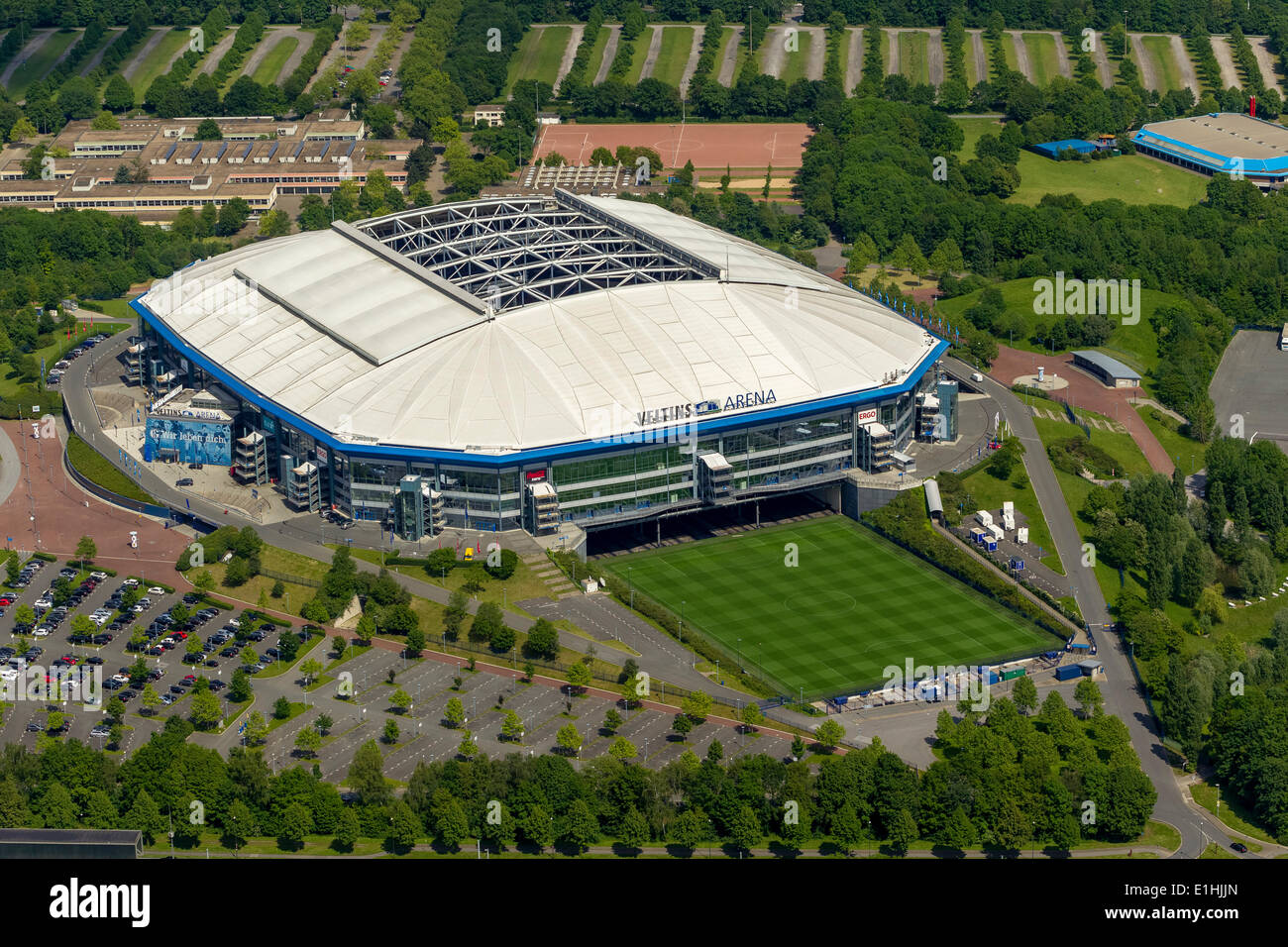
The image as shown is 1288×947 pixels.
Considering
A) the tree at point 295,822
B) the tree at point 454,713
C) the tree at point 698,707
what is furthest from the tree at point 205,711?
the tree at point 698,707

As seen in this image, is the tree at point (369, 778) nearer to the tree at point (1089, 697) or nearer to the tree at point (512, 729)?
the tree at point (512, 729)

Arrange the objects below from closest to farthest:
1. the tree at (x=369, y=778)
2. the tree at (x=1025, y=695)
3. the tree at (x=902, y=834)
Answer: the tree at (x=902, y=834)
the tree at (x=369, y=778)
the tree at (x=1025, y=695)

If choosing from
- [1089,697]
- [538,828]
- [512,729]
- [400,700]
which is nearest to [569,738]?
[512,729]

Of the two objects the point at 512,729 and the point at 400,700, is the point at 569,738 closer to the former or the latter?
the point at 512,729

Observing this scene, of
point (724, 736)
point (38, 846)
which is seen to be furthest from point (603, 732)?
point (38, 846)

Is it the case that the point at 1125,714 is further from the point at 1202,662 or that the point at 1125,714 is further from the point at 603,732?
the point at 603,732

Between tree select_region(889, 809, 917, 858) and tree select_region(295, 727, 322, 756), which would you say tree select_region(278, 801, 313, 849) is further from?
tree select_region(889, 809, 917, 858)
